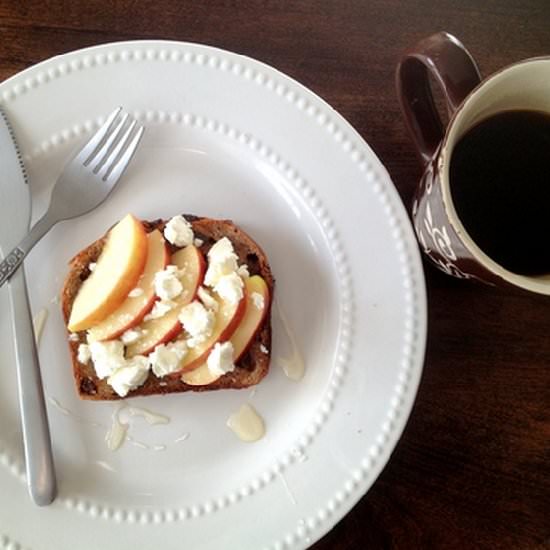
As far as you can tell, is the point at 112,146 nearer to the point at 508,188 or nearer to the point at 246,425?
the point at 246,425

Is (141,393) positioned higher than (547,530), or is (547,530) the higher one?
(141,393)

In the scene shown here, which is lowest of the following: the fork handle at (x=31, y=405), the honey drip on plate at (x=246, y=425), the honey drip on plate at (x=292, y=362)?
the honey drip on plate at (x=246, y=425)

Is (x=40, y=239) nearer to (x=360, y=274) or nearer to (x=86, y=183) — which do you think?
(x=86, y=183)

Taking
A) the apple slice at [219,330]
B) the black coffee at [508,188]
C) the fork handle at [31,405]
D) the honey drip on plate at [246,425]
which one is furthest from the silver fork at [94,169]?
the black coffee at [508,188]

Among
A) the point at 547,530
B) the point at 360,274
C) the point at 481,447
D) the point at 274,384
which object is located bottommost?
the point at 547,530

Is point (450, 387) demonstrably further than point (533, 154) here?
Yes

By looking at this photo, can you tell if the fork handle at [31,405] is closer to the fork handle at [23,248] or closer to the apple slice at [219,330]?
the fork handle at [23,248]

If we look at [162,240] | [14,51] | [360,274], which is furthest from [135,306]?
[14,51]
